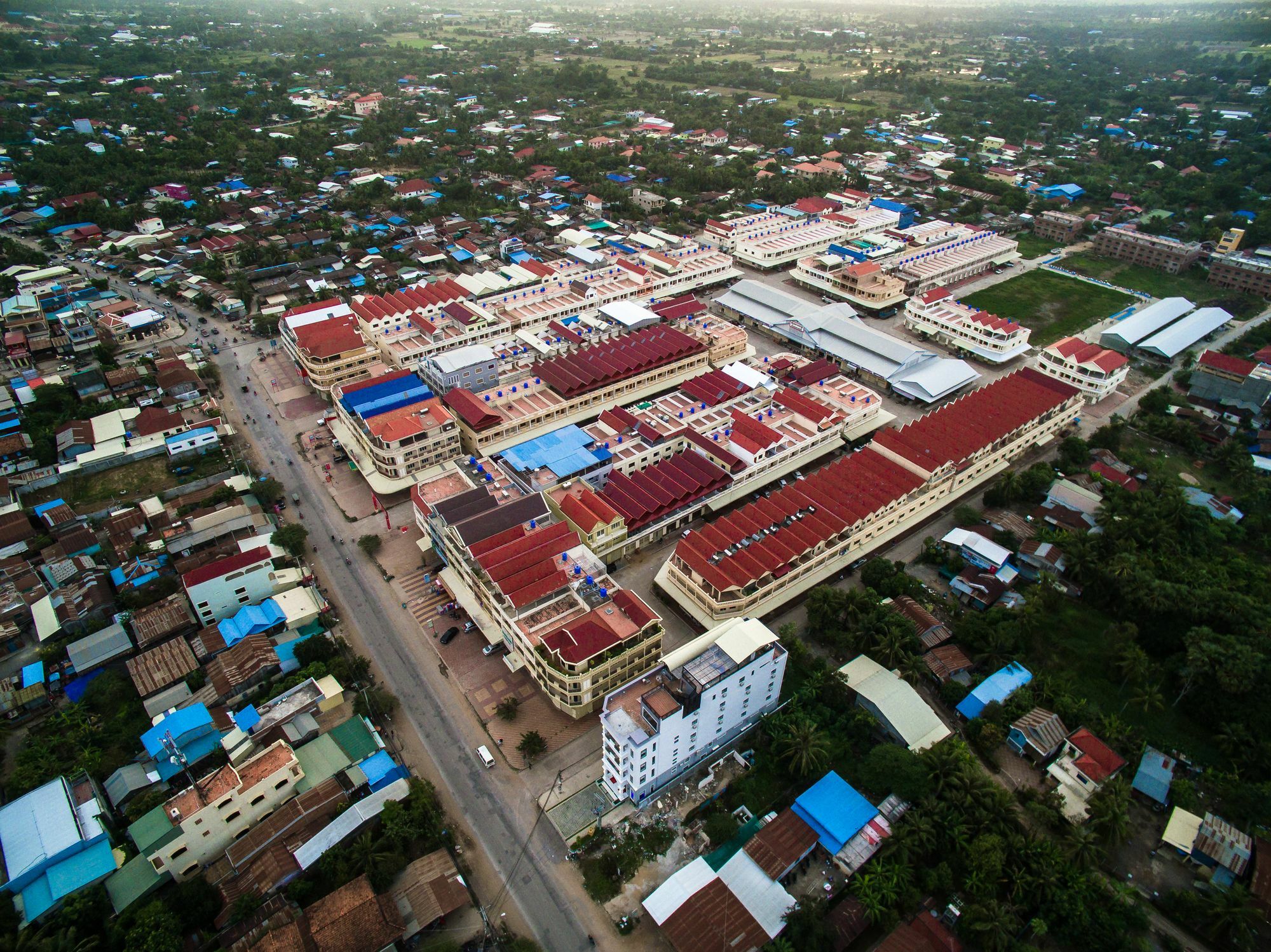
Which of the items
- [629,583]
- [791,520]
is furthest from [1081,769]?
[629,583]

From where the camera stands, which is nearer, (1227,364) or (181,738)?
(181,738)

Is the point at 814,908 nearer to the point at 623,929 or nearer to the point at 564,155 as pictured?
the point at 623,929

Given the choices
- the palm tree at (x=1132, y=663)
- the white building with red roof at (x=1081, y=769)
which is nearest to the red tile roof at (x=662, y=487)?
the white building with red roof at (x=1081, y=769)

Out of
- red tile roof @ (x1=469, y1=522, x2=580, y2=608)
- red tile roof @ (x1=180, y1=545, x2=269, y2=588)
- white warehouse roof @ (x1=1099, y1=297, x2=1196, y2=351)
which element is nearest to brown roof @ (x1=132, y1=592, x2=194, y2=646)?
red tile roof @ (x1=180, y1=545, x2=269, y2=588)

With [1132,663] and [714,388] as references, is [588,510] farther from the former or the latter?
[1132,663]

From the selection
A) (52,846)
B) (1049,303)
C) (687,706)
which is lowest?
(52,846)

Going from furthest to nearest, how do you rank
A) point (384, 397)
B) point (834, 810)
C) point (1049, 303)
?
point (1049, 303), point (384, 397), point (834, 810)

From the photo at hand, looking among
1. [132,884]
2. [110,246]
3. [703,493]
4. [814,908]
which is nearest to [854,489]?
[703,493]

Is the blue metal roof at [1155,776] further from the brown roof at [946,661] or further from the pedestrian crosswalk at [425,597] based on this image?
the pedestrian crosswalk at [425,597]
